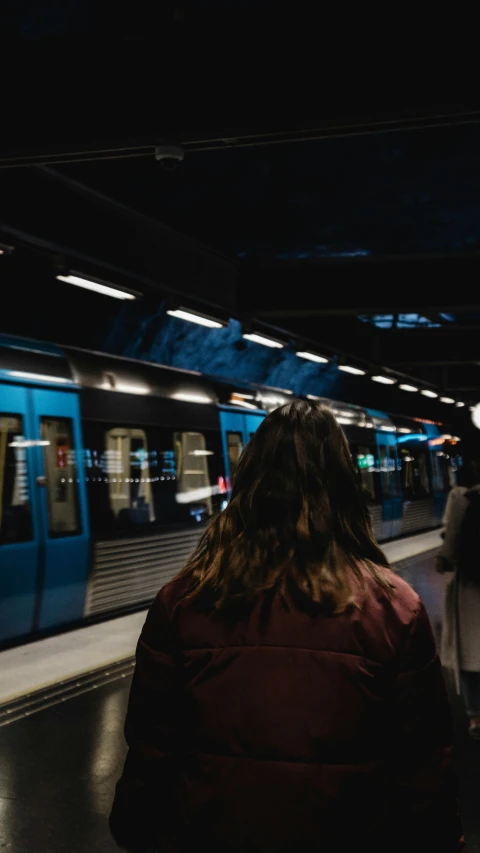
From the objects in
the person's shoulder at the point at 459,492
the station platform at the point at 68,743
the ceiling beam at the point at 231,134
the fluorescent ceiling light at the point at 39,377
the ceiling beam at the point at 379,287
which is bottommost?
the station platform at the point at 68,743

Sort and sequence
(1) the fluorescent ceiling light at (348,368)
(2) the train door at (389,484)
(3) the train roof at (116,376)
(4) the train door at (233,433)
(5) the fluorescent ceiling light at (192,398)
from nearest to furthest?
(3) the train roof at (116,376)
(5) the fluorescent ceiling light at (192,398)
(4) the train door at (233,433)
(1) the fluorescent ceiling light at (348,368)
(2) the train door at (389,484)

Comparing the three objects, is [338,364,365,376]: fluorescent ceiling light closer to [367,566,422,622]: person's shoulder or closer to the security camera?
the security camera

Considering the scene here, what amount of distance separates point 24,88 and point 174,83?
108 centimetres

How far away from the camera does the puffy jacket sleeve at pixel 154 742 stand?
6.19 feet

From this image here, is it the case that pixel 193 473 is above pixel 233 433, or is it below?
below

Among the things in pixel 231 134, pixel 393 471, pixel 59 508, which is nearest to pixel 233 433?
pixel 59 508

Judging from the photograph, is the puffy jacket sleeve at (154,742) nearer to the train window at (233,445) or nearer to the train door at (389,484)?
the train window at (233,445)

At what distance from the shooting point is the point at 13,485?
916 centimetres

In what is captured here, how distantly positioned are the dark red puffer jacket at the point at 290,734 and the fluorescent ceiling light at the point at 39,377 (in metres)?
7.68

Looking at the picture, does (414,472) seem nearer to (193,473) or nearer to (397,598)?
(193,473)

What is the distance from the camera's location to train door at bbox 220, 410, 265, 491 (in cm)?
1365

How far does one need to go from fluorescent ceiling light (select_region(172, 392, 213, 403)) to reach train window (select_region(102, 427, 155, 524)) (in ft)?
3.68

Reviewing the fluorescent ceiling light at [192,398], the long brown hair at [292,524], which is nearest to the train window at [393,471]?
the fluorescent ceiling light at [192,398]

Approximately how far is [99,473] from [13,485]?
5.48 feet
